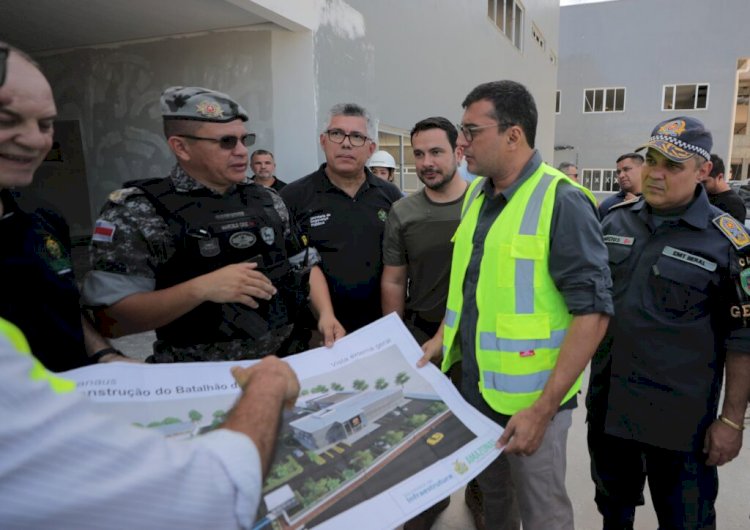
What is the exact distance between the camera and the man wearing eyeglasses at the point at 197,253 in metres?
1.32

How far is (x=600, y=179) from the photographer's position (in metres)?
21.7

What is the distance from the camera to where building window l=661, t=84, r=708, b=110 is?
790 inches

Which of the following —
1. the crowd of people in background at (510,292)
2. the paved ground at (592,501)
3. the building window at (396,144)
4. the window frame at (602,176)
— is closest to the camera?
the crowd of people in background at (510,292)

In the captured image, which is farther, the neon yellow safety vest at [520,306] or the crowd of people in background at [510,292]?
the neon yellow safety vest at [520,306]

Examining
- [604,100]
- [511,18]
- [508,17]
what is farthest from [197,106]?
[604,100]

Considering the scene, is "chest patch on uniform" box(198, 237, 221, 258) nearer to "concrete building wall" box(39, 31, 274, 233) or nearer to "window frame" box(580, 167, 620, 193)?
"concrete building wall" box(39, 31, 274, 233)

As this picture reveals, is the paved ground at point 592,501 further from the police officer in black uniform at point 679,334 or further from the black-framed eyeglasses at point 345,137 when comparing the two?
the black-framed eyeglasses at point 345,137

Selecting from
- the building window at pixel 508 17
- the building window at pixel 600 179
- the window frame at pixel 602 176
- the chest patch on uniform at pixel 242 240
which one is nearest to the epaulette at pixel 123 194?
the chest patch on uniform at pixel 242 240

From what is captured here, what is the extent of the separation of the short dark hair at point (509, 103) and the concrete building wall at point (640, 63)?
22.1 meters

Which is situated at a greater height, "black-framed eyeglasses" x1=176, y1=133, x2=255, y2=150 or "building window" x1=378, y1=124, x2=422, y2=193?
"building window" x1=378, y1=124, x2=422, y2=193

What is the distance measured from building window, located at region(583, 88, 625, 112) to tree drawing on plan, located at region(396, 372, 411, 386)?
23.5m

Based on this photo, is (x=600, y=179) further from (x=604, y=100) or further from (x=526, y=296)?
(x=526, y=296)

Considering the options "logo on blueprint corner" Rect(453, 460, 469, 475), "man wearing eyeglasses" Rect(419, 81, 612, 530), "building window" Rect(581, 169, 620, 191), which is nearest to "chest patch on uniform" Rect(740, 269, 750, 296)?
"man wearing eyeglasses" Rect(419, 81, 612, 530)

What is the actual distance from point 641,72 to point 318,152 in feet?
69.3
